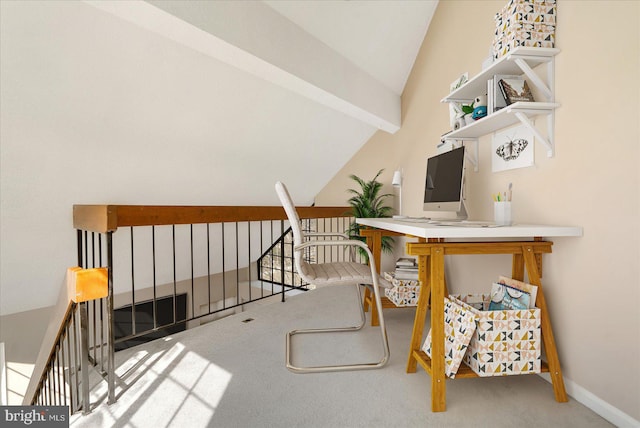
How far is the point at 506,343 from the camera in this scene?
1.37m

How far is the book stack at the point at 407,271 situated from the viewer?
8.32ft

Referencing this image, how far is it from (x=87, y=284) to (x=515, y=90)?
225 cm

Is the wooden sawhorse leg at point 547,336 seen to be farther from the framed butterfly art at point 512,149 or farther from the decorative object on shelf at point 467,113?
the decorative object on shelf at point 467,113

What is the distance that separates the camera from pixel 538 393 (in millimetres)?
1465

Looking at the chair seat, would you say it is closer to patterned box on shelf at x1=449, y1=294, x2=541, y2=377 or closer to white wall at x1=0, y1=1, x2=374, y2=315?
patterned box on shelf at x1=449, y1=294, x2=541, y2=377

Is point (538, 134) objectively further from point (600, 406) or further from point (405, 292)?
point (405, 292)

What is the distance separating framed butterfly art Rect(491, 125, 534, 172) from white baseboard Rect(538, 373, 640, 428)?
110cm

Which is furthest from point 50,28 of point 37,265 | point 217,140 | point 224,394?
point 224,394

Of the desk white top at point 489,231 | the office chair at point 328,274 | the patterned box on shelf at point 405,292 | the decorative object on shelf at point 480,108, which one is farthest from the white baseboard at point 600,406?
the decorative object on shelf at point 480,108

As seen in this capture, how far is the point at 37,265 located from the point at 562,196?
3847 millimetres

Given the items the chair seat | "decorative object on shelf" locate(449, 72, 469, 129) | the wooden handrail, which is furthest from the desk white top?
the wooden handrail

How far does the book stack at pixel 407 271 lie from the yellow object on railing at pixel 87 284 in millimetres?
1990

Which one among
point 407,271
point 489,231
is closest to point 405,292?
point 407,271

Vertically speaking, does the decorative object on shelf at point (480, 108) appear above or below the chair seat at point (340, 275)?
above
